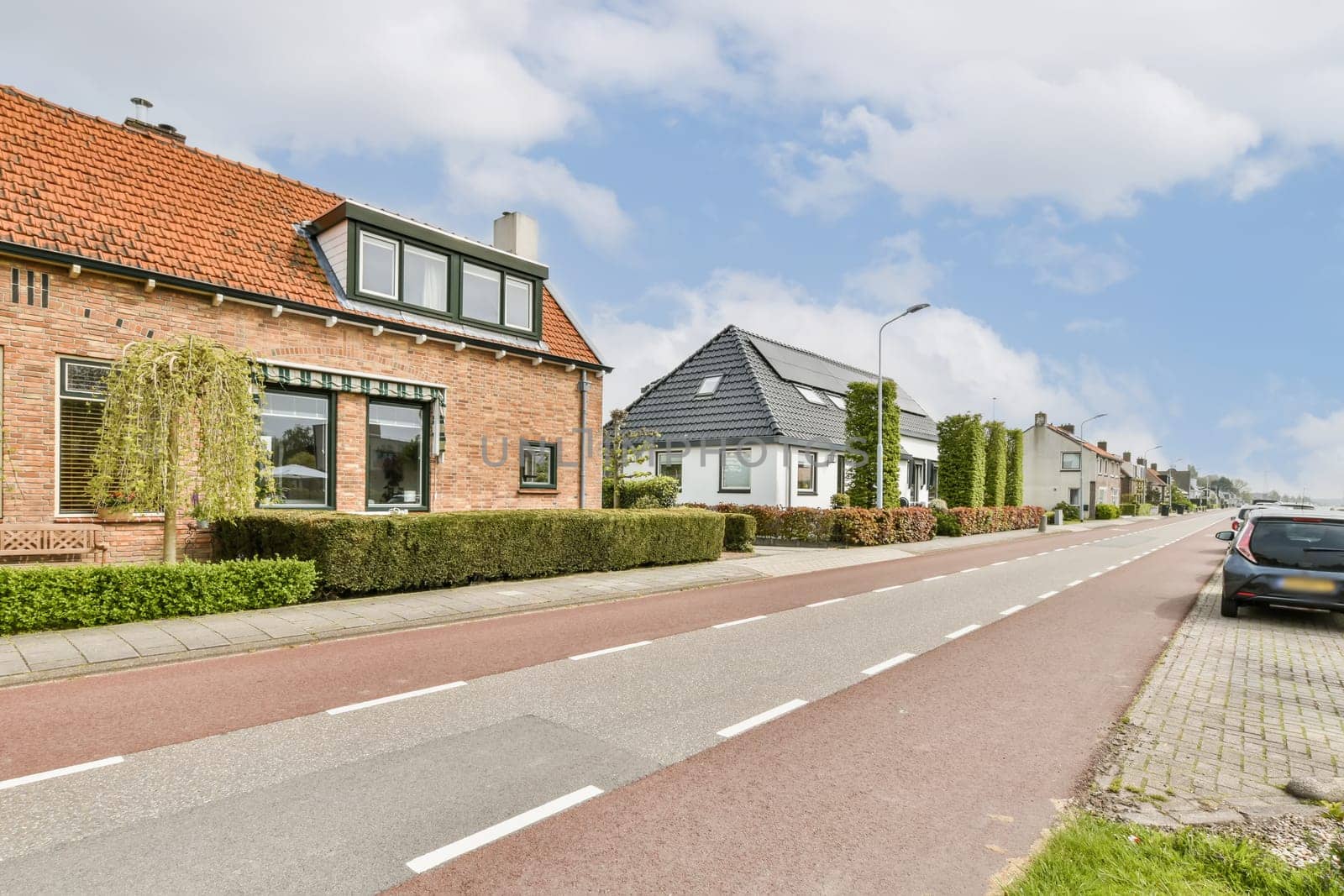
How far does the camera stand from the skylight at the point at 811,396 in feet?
97.6

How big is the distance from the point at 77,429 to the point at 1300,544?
1712cm

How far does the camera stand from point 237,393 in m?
9.62

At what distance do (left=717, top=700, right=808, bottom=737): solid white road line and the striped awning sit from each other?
31.6ft

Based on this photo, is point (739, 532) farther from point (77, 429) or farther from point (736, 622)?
point (77, 429)

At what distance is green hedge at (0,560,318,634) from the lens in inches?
296

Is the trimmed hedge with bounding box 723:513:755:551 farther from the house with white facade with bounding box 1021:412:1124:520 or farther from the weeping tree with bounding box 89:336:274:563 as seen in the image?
the house with white facade with bounding box 1021:412:1124:520

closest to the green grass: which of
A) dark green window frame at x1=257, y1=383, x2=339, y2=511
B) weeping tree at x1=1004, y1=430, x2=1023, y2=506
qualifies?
dark green window frame at x1=257, y1=383, x2=339, y2=511

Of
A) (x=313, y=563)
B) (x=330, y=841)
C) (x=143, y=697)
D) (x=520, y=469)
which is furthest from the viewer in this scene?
(x=520, y=469)

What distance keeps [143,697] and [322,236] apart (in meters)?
10.9

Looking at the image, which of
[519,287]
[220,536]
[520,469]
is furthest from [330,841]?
[519,287]

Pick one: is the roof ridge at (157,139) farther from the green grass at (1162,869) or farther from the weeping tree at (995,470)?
the weeping tree at (995,470)

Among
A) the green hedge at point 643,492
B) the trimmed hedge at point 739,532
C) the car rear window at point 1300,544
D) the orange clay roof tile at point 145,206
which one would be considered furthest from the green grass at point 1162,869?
the green hedge at point 643,492

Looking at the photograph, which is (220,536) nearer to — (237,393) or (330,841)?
(237,393)

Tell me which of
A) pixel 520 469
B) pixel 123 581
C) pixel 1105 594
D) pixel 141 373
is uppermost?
pixel 141 373
